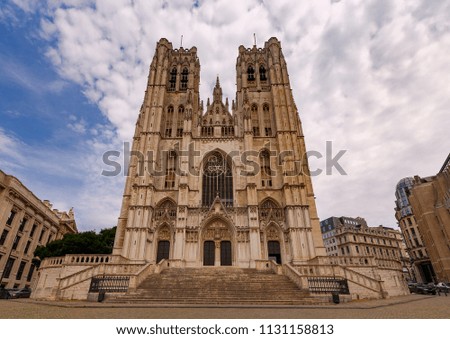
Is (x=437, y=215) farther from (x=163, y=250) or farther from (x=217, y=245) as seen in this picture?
(x=163, y=250)

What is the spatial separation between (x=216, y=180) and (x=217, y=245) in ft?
24.4

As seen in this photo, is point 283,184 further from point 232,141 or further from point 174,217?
point 174,217

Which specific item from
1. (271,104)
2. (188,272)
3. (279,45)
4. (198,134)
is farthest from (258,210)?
(279,45)

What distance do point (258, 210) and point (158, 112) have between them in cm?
1736

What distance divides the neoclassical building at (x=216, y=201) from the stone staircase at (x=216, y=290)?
9.4 inches

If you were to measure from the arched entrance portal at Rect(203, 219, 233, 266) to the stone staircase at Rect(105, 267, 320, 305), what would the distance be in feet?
18.1

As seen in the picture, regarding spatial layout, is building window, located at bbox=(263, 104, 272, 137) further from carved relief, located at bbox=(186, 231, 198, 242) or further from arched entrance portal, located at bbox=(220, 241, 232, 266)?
carved relief, located at bbox=(186, 231, 198, 242)

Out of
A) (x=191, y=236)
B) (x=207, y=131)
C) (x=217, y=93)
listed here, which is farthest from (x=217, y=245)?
(x=217, y=93)

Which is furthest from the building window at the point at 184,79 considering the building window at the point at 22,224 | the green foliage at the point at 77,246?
the building window at the point at 22,224

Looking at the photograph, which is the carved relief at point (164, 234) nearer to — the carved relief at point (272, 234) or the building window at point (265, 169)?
the carved relief at point (272, 234)

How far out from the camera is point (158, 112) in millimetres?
31766

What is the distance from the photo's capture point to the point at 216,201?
26.7m

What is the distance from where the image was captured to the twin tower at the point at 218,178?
24.6m

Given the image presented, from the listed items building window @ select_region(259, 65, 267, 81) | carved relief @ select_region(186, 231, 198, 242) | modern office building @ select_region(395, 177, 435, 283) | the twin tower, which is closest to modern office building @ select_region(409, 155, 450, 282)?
modern office building @ select_region(395, 177, 435, 283)
